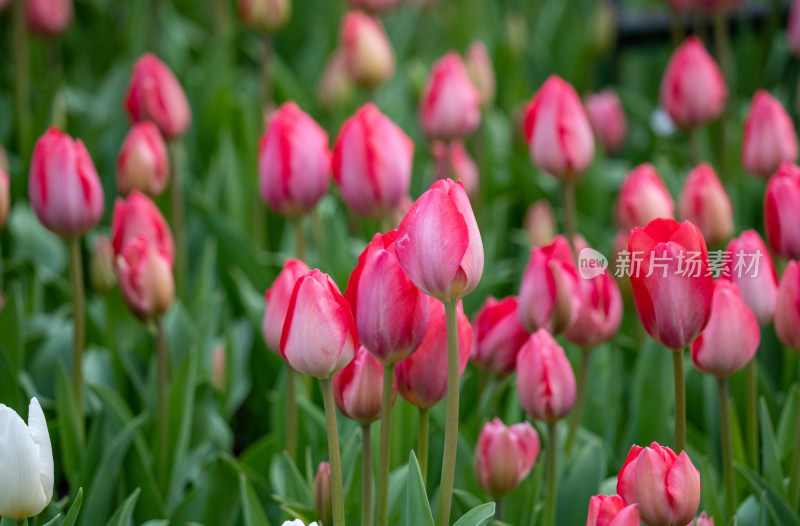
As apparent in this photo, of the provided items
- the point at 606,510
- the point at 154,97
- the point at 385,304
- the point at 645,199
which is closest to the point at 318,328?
the point at 385,304

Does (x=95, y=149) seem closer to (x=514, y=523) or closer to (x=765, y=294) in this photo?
(x=514, y=523)

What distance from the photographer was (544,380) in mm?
926

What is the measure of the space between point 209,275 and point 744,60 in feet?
5.29

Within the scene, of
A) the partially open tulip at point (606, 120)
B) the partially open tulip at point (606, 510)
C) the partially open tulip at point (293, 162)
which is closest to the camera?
the partially open tulip at point (606, 510)

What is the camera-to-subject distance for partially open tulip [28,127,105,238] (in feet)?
3.81

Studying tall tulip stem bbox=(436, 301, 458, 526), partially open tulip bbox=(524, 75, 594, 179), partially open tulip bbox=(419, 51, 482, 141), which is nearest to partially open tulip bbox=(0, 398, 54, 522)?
tall tulip stem bbox=(436, 301, 458, 526)

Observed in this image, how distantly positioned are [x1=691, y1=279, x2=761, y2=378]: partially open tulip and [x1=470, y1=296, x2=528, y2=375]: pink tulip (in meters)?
0.20

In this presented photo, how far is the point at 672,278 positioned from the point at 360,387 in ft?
0.89

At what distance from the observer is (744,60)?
2.48 metres

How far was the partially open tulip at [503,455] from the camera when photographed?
921 mm

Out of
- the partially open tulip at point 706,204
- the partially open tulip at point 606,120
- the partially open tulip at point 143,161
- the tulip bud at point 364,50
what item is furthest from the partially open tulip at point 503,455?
the partially open tulip at point 606,120

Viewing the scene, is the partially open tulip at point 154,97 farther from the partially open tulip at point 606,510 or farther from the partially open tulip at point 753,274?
the partially open tulip at point 606,510

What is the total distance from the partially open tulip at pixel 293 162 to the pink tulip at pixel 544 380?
18.8 inches

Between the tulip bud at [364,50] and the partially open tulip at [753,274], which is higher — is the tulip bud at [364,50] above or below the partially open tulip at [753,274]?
above
